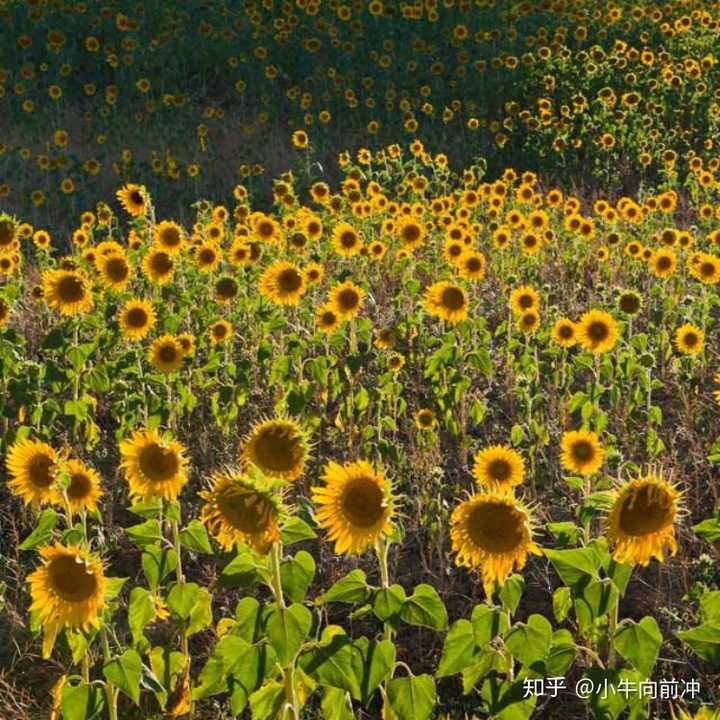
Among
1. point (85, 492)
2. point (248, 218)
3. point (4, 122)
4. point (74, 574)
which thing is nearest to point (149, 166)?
point (4, 122)

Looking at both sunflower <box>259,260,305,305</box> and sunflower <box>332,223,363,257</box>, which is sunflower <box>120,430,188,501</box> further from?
sunflower <box>332,223,363,257</box>

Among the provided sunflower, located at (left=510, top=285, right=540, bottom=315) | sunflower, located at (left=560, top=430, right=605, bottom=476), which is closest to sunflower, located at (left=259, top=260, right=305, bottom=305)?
sunflower, located at (left=510, top=285, right=540, bottom=315)

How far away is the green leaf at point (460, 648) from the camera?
7.98 feet

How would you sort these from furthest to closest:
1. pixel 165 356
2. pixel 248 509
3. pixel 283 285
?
1. pixel 283 285
2. pixel 165 356
3. pixel 248 509

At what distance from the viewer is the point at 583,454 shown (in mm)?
3691

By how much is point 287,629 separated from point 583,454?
187cm

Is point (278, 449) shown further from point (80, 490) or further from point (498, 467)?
point (80, 490)

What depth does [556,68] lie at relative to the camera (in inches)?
496

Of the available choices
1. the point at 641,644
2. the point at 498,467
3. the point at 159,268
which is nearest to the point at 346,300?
the point at 159,268

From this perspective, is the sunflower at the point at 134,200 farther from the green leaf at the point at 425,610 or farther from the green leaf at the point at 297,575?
the green leaf at the point at 425,610

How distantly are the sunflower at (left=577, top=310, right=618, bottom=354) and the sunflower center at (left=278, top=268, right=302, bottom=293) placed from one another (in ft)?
5.75

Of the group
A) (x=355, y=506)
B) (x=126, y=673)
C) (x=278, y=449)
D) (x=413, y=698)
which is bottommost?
(x=126, y=673)

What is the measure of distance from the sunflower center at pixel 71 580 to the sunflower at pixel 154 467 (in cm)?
Result: 42

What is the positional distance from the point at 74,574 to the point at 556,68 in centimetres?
1189
